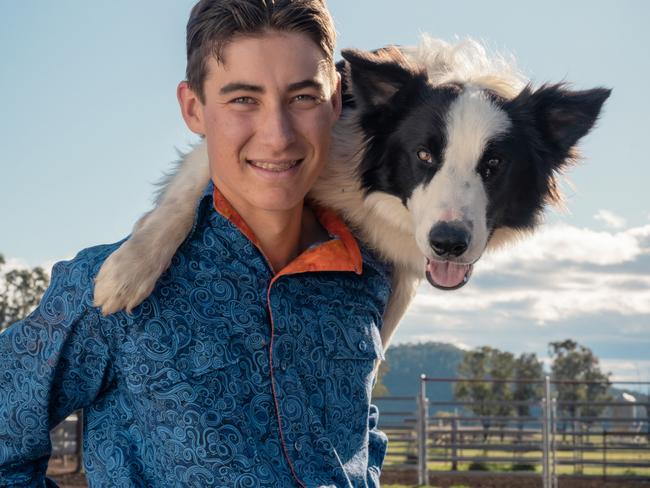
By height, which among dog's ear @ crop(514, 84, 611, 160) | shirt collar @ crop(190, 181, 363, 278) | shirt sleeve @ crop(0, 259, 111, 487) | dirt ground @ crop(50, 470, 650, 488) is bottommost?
dirt ground @ crop(50, 470, 650, 488)

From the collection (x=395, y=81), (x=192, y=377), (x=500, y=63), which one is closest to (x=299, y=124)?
(x=192, y=377)

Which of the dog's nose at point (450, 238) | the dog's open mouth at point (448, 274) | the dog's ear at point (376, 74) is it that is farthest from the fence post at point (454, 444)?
the dog's nose at point (450, 238)

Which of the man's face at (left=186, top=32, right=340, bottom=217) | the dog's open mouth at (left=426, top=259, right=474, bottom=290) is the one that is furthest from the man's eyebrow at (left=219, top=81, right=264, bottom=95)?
the dog's open mouth at (left=426, top=259, right=474, bottom=290)

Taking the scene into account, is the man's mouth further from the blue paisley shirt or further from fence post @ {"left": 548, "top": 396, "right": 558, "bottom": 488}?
fence post @ {"left": 548, "top": 396, "right": 558, "bottom": 488}

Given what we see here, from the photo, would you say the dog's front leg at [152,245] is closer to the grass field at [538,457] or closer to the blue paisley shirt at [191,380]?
the blue paisley shirt at [191,380]

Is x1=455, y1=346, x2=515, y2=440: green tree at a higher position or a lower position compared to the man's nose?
higher

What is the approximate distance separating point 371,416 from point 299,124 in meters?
0.89

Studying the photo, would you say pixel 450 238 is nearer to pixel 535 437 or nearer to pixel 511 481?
pixel 511 481

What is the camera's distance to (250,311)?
2.05 m

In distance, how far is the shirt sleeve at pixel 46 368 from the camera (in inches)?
77.4

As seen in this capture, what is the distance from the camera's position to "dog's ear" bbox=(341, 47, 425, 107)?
3.14m

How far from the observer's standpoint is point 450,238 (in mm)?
2762

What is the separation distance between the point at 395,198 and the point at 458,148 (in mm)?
369

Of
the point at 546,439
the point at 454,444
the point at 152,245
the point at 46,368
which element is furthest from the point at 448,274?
the point at 454,444
